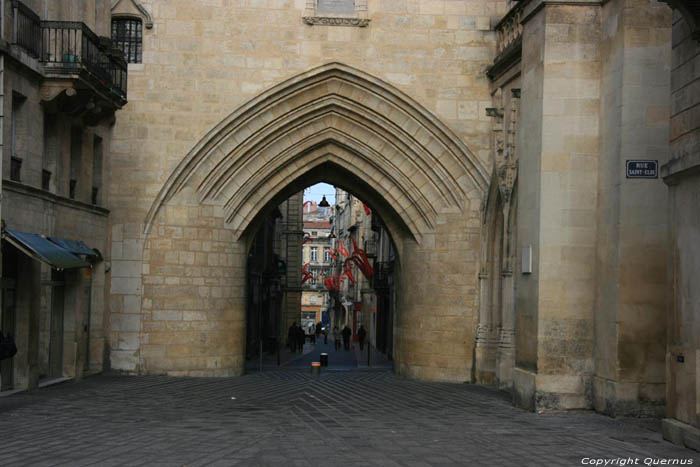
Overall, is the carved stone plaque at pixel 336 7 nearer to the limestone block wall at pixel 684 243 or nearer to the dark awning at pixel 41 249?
the dark awning at pixel 41 249

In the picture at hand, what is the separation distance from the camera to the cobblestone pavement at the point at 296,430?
29.4ft

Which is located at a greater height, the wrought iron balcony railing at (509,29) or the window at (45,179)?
the wrought iron balcony railing at (509,29)

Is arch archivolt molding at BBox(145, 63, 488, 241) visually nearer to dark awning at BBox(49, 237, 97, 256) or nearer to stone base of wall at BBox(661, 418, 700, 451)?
dark awning at BBox(49, 237, 97, 256)

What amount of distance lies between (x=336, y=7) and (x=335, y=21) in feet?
1.18

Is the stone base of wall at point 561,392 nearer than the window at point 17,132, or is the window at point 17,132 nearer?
the stone base of wall at point 561,392

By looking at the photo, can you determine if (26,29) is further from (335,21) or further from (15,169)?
(335,21)

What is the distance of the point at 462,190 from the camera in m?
19.3

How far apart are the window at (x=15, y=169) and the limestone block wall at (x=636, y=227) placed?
8.75 m

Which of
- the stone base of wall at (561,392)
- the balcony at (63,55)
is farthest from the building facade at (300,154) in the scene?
the stone base of wall at (561,392)

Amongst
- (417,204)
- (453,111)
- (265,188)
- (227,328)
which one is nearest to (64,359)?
(227,328)

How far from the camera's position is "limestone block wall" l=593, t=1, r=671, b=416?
12.0 metres

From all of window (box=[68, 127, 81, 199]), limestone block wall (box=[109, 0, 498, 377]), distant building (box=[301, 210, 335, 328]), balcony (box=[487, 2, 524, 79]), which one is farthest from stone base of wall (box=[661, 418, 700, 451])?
distant building (box=[301, 210, 335, 328])

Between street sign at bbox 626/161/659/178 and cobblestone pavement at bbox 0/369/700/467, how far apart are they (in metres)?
3.15

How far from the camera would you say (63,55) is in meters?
15.2
